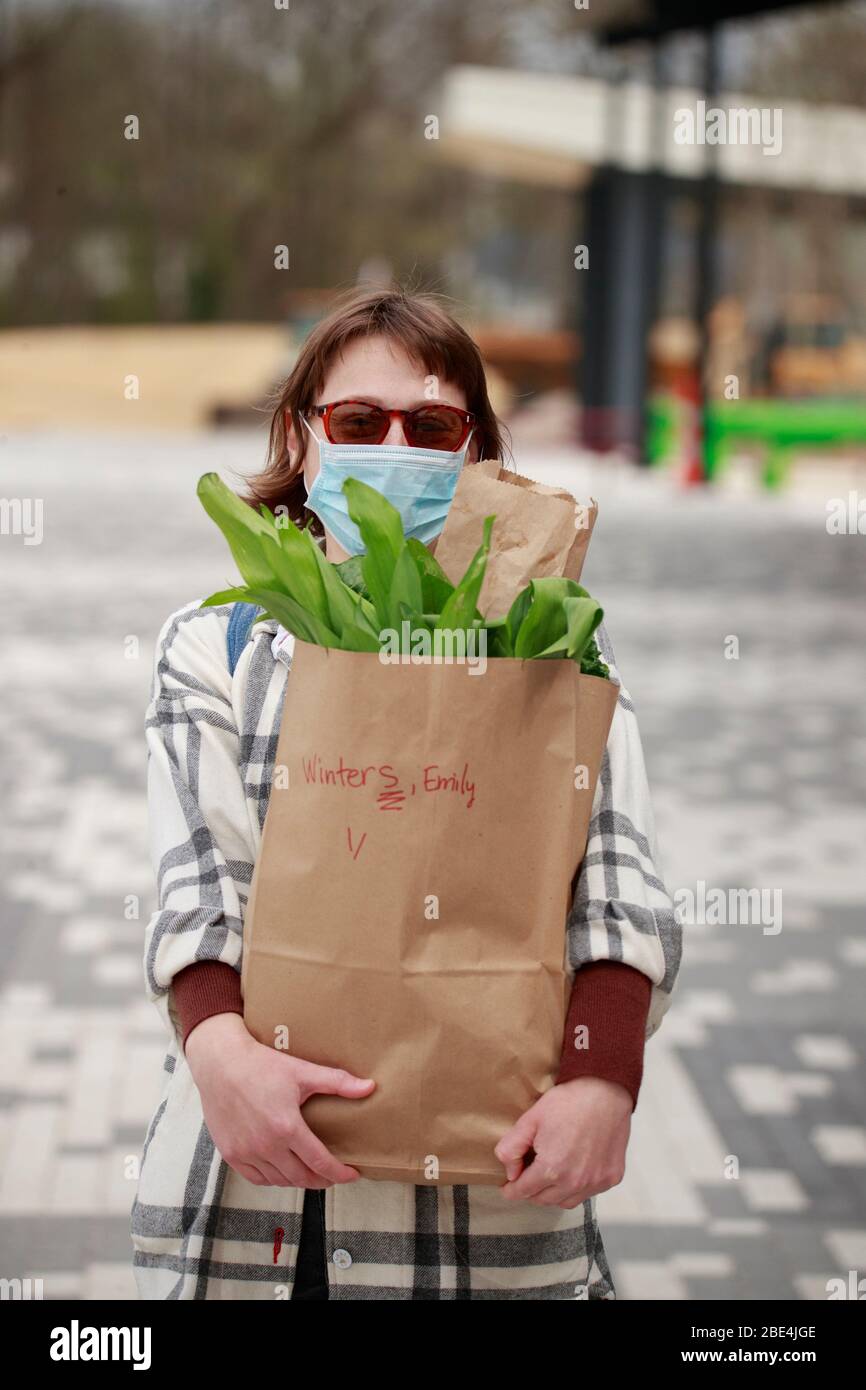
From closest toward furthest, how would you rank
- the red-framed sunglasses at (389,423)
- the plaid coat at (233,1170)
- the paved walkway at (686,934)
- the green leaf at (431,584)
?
1. the green leaf at (431,584)
2. the plaid coat at (233,1170)
3. the red-framed sunglasses at (389,423)
4. the paved walkway at (686,934)

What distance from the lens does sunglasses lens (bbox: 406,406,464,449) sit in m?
1.89

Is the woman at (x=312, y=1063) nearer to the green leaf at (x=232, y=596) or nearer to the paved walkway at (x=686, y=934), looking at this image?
the green leaf at (x=232, y=596)

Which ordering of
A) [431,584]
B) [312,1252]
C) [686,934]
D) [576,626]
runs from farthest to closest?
1. [686,934]
2. [312,1252]
3. [431,584]
4. [576,626]

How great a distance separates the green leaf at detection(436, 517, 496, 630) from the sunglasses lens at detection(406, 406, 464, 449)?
347 millimetres

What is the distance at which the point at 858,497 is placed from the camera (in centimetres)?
2086

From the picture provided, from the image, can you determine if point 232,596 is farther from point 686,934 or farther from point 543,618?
point 686,934

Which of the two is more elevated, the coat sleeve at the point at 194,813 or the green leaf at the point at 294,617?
the green leaf at the point at 294,617

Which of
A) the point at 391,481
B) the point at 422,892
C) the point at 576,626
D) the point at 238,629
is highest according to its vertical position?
the point at 391,481

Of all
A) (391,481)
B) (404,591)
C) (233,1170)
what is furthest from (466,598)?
(233,1170)

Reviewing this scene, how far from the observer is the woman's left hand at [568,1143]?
5.30 feet

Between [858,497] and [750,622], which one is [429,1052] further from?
[858,497]

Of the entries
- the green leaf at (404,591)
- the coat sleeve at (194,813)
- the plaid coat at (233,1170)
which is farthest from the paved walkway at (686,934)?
the green leaf at (404,591)

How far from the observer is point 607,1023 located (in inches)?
66.3

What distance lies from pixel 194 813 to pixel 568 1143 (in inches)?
20.3
